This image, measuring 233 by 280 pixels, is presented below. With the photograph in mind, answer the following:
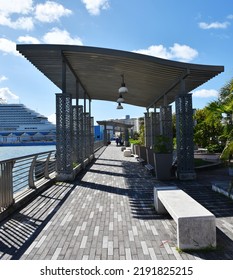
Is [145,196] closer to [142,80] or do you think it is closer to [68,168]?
Result: [68,168]

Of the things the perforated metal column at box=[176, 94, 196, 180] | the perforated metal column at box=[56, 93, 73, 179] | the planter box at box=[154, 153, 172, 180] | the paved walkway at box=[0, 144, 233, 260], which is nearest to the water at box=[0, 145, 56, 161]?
the perforated metal column at box=[56, 93, 73, 179]

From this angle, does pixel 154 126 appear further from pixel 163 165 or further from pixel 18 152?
pixel 18 152

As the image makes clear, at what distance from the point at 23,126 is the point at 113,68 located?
69634mm

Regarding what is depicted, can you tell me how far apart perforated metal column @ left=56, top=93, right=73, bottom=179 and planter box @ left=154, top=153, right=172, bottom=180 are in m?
2.85

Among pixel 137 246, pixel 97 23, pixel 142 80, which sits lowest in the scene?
pixel 137 246

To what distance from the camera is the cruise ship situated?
70000 millimetres

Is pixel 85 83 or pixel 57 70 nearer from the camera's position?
pixel 57 70

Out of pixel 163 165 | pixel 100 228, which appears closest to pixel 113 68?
pixel 163 165

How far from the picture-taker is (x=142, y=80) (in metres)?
10.6

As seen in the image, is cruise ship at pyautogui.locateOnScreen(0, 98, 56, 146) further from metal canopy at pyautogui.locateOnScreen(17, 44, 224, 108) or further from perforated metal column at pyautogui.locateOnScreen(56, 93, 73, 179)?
perforated metal column at pyautogui.locateOnScreen(56, 93, 73, 179)

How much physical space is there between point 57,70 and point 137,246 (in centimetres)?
792

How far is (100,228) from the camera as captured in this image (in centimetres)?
413

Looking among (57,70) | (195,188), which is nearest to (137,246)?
(195,188)

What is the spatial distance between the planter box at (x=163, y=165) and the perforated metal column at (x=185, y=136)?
1.34 ft
